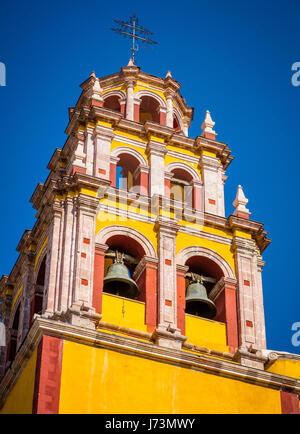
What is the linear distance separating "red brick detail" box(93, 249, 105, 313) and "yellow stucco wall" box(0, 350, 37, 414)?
251 centimetres

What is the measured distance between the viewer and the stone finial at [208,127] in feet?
142

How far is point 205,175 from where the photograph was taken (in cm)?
4200

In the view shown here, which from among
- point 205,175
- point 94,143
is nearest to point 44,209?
point 94,143

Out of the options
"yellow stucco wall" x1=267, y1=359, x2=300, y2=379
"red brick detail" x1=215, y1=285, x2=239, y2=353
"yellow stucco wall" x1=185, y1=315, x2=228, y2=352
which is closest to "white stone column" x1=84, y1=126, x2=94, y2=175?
"red brick detail" x1=215, y1=285, x2=239, y2=353

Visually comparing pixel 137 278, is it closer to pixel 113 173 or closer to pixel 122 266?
pixel 122 266

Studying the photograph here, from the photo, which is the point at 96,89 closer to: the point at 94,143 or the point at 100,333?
the point at 94,143

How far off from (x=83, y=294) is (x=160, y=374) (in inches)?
126

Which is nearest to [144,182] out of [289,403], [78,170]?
[78,170]

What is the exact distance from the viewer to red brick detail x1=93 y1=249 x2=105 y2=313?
1421 inches

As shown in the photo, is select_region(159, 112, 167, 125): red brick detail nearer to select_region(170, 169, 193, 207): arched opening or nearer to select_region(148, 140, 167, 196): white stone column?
select_region(148, 140, 167, 196): white stone column

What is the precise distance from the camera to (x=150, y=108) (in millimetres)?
44625

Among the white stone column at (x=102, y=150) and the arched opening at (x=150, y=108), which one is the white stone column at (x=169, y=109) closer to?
the arched opening at (x=150, y=108)

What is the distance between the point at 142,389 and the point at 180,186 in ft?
31.8

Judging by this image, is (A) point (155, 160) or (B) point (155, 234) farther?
(A) point (155, 160)
